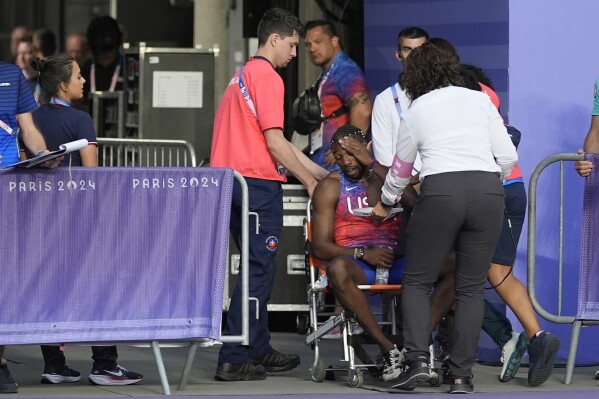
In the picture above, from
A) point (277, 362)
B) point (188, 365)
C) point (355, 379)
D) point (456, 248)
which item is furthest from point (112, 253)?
point (456, 248)

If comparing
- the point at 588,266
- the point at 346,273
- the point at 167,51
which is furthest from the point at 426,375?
the point at 167,51

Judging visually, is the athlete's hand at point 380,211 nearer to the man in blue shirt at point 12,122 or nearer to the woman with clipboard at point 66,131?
the woman with clipboard at point 66,131

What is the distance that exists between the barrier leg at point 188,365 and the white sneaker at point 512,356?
6.42 feet

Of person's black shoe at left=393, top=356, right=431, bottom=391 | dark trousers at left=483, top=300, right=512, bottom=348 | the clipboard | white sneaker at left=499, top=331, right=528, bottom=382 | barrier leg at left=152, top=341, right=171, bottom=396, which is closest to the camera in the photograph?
the clipboard

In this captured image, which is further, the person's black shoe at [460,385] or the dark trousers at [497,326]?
the dark trousers at [497,326]

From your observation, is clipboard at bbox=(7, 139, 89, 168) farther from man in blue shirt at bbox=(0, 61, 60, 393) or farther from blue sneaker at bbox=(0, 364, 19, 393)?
blue sneaker at bbox=(0, 364, 19, 393)

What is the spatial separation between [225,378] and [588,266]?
2.26 metres

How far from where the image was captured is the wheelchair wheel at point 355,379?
29.2ft

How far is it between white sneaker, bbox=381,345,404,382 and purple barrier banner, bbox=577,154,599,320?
1.18m

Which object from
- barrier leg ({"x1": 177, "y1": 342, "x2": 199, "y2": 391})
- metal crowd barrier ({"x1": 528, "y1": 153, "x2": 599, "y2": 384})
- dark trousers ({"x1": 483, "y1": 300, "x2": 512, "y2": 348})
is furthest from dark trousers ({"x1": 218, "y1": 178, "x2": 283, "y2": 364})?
metal crowd barrier ({"x1": 528, "y1": 153, "x2": 599, "y2": 384})

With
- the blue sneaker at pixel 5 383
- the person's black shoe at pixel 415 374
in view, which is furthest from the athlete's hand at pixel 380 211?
the blue sneaker at pixel 5 383

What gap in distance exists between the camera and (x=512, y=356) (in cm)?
928

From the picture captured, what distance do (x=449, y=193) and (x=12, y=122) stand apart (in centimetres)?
245

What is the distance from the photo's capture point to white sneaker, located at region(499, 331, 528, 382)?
30.4 ft
